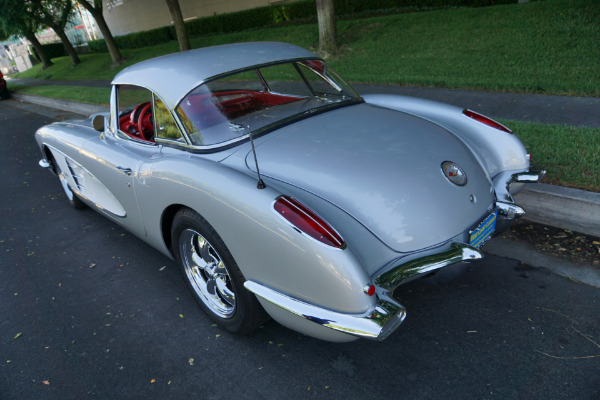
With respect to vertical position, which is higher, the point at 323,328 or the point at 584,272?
the point at 323,328

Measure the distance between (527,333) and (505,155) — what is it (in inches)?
49.4

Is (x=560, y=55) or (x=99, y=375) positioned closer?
(x=99, y=375)

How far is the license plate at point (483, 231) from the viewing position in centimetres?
235

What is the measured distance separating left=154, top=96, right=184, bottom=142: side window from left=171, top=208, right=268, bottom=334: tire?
59cm

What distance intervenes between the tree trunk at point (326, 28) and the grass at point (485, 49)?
345 millimetres

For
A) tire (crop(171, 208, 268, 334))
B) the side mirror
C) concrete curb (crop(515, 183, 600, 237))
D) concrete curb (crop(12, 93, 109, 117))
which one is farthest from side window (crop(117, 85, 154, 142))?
concrete curb (crop(12, 93, 109, 117))

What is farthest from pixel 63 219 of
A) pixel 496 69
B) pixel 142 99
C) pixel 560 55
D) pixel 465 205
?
pixel 560 55

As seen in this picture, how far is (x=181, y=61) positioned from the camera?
3.14 metres

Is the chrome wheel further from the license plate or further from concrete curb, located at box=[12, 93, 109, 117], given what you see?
concrete curb, located at box=[12, 93, 109, 117]

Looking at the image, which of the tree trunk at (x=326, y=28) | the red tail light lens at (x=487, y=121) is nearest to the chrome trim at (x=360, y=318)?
the red tail light lens at (x=487, y=121)

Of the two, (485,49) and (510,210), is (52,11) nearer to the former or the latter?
(485,49)

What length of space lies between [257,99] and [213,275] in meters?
1.40

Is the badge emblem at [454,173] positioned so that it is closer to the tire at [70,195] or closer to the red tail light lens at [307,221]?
the red tail light lens at [307,221]

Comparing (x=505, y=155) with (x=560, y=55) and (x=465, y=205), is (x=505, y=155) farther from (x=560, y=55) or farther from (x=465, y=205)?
(x=560, y=55)
